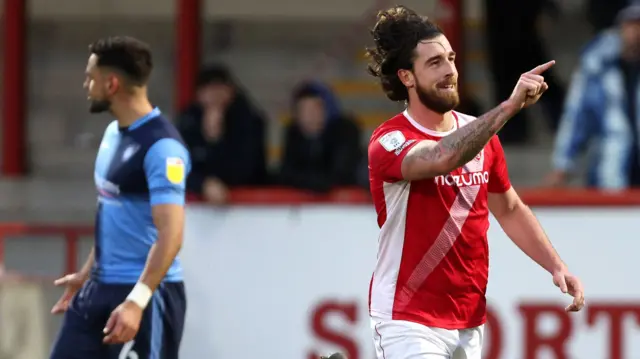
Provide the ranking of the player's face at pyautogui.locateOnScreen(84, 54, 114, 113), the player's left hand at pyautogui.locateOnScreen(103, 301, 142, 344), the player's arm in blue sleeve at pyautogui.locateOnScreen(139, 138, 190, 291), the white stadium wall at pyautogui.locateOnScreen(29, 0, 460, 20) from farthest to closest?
1. the white stadium wall at pyautogui.locateOnScreen(29, 0, 460, 20)
2. the player's face at pyautogui.locateOnScreen(84, 54, 114, 113)
3. the player's arm in blue sleeve at pyautogui.locateOnScreen(139, 138, 190, 291)
4. the player's left hand at pyautogui.locateOnScreen(103, 301, 142, 344)

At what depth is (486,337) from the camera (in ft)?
26.9

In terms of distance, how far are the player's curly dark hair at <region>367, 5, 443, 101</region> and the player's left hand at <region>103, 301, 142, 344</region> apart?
54.0 inches

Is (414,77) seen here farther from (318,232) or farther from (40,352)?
(40,352)

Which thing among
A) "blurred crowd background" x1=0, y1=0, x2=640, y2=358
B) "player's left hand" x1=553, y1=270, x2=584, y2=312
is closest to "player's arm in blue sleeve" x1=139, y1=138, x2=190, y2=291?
"player's left hand" x1=553, y1=270, x2=584, y2=312

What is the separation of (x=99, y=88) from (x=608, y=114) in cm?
407

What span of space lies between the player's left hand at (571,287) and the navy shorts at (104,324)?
1.75 meters

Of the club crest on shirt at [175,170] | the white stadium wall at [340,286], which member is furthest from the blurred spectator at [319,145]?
the club crest on shirt at [175,170]

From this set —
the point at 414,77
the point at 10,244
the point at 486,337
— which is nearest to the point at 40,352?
the point at 10,244

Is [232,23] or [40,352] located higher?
[232,23]

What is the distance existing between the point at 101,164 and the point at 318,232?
2521 millimetres

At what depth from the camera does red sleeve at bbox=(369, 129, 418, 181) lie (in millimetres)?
4871

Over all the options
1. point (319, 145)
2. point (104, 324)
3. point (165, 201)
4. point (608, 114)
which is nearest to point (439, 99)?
point (165, 201)

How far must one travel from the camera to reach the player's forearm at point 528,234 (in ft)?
17.3

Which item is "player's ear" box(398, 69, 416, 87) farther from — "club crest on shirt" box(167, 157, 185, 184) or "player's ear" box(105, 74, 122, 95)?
"player's ear" box(105, 74, 122, 95)
